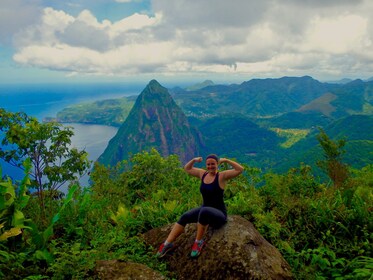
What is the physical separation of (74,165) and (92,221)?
609cm

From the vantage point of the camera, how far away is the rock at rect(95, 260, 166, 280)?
5.52 metres

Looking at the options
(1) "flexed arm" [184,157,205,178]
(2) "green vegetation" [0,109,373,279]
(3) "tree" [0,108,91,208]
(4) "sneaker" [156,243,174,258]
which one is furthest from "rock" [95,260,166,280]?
(3) "tree" [0,108,91,208]

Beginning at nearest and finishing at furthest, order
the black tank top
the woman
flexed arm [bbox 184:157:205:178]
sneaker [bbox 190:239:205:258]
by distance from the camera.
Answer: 1. sneaker [bbox 190:239:205:258]
2. the woman
3. the black tank top
4. flexed arm [bbox 184:157:205:178]

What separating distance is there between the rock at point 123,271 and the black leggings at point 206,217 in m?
1.25

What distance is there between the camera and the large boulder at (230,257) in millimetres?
5664

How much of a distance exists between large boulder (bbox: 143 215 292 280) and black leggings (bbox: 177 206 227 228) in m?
0.20

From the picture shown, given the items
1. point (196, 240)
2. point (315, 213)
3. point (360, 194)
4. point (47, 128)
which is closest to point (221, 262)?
point (196, 240)

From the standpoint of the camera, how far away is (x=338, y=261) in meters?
6.12

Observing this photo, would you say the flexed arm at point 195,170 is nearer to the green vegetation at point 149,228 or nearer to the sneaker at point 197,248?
the sneaker at point 197,248

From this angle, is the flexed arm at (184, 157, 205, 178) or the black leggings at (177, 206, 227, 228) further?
the flexed arm at (184, 157, 205, 178)

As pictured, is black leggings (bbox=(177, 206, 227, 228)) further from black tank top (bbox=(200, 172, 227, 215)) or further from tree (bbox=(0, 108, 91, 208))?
tree (bbox=(0, 108, 91, 208))

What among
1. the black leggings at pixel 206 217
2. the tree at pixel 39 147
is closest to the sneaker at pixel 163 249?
the black leggings at pixel 206 217

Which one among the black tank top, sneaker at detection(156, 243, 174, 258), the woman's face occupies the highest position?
the woman's face

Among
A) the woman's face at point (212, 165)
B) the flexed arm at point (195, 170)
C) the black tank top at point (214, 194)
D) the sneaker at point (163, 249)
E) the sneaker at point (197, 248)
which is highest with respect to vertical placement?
the woman's face at point (212, 165)
